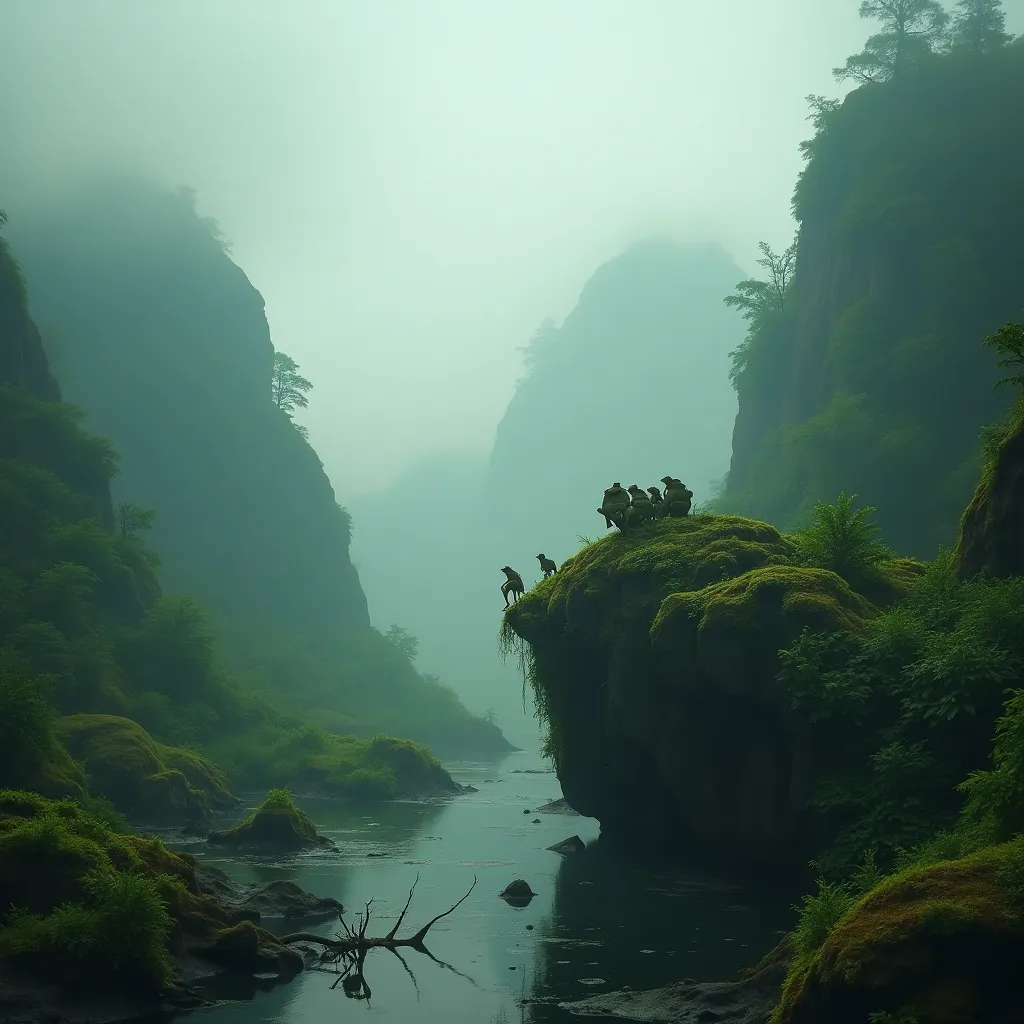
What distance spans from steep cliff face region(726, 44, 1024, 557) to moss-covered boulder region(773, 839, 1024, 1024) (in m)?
41.2

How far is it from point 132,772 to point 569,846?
17676 mm

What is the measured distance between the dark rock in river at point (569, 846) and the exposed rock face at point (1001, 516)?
54.0 ft

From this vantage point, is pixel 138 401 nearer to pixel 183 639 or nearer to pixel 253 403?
pixel 253 403

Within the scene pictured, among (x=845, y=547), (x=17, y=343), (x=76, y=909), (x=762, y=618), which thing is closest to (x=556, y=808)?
(x=845, y=547)

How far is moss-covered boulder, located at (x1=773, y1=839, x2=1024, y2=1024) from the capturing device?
32.2ft

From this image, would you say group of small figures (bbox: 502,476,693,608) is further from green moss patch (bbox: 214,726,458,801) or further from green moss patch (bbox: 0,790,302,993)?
green moss patch (bbox: 214,726,458,801)

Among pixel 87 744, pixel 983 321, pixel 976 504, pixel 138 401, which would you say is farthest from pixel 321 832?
pixel 138 401

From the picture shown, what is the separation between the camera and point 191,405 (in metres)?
98.5

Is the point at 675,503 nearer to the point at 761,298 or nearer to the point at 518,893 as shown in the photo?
the point at 518,893

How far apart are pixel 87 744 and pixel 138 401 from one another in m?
61.8

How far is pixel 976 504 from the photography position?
72.4 ft

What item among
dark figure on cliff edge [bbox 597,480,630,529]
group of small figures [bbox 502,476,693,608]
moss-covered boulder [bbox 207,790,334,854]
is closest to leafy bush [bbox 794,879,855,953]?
group of small figures [bbox 502,476,693,608]

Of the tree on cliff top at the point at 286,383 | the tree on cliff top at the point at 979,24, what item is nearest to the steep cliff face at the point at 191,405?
the tree on cliff top at the point at 286,383

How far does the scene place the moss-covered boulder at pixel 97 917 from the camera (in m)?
15.5
